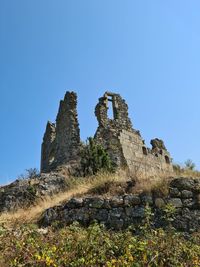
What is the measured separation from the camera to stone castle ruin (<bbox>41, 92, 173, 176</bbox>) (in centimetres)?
1847

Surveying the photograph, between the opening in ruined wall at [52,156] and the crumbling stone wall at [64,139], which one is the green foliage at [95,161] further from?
the opening in ruined wall at [52,156]

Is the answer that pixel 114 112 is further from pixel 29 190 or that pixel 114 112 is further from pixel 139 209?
pixel 139 209

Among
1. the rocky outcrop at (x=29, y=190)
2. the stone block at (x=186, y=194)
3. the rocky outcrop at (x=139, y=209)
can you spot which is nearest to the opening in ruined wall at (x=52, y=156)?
the rocky outcrop at (x=29, y=190)

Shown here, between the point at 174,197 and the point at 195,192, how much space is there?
1.67ft

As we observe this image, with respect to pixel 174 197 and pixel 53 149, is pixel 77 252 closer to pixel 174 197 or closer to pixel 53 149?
pixel 174 197

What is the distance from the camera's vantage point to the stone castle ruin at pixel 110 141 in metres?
18.5

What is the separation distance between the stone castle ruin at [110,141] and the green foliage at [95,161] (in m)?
1.33

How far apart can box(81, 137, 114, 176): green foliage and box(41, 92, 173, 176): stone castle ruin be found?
1.33 meters

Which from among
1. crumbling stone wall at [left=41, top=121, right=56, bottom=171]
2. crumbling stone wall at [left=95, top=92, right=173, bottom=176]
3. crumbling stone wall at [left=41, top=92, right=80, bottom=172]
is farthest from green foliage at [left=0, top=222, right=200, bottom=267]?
crumbling stone wall at [left=41, top=121, right=56, bottom=171]

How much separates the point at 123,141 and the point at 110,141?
2.05 ft

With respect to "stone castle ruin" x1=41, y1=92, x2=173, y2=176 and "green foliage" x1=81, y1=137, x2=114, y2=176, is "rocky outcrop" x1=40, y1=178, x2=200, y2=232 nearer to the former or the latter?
"green foliage" x1=81, y1=137, x2=114, y2=176

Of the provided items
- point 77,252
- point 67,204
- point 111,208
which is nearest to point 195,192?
point 111,208

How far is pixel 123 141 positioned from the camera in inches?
743

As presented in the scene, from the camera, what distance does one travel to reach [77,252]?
659 cm
